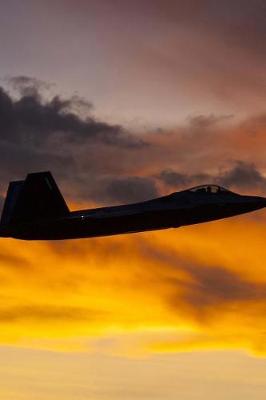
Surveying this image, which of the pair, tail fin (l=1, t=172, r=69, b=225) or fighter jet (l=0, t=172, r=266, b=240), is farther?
Answer: fighter jet (l=0, t=172, r=266, b=240)

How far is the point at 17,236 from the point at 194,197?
66.9 feet

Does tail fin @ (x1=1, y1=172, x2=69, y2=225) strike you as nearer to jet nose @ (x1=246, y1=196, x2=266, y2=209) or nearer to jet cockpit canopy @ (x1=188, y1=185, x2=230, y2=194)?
jet cockpit canopy @ (x1=188, y1=185, x2=230, y2=194)

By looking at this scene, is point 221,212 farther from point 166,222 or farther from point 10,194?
point 10,194

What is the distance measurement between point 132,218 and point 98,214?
12.5 ft

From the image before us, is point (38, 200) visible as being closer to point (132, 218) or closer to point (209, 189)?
point (132, 218)

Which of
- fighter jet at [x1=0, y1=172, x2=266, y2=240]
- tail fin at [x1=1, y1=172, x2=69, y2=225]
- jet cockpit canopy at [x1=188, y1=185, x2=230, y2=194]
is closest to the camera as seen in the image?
tail fin at [x1=1, y1=172, x2=69, y2=225]

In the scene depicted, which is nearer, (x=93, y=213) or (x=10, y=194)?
(x=93, y=213)

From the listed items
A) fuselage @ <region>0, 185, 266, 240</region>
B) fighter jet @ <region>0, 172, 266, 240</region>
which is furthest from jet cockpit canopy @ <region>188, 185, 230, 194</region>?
fuselage @ <region>0, 185, 266, 240</region>

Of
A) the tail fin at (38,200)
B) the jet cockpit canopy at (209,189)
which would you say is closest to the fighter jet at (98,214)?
the tail fin at (38,200)

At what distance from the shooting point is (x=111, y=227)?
8844 cm

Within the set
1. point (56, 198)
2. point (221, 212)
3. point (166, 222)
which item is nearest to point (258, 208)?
point (221, 212)

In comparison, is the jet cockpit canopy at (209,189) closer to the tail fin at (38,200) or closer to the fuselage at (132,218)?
the fuselage at (132,218)

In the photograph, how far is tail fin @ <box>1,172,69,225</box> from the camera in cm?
8762

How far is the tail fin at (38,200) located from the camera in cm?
8762
